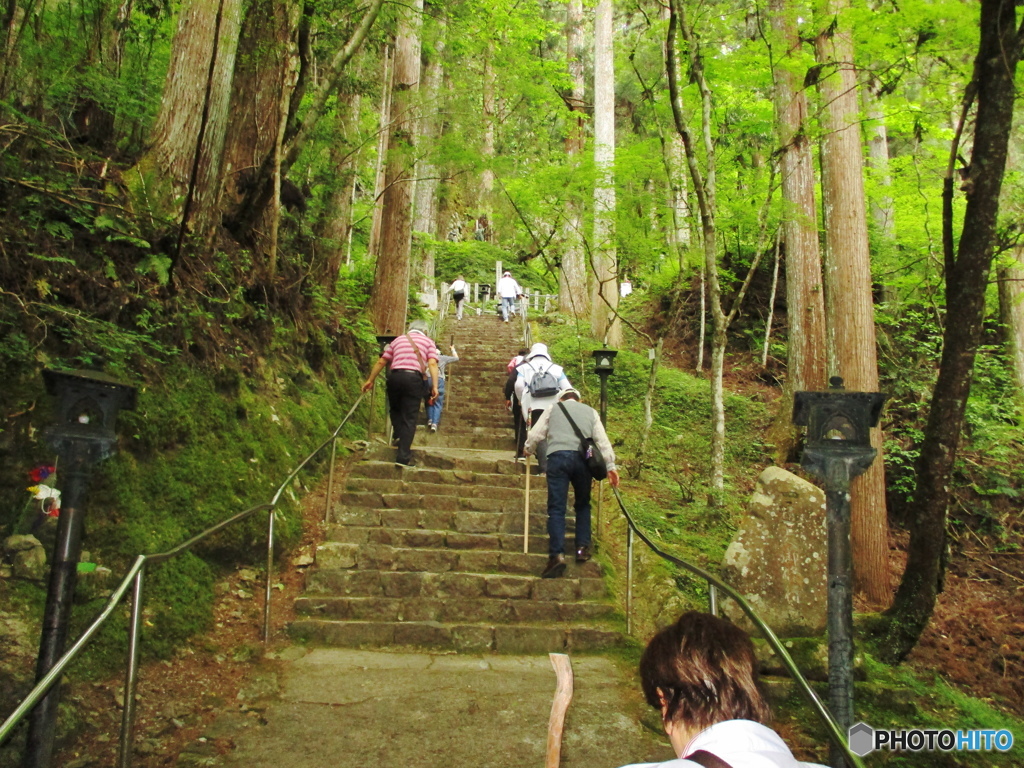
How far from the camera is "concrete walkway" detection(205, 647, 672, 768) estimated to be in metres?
3.59

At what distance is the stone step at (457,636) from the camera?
5098mm

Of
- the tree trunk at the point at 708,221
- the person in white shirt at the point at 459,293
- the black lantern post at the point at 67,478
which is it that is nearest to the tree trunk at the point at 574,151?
the person in white shirt at the point at 459,293

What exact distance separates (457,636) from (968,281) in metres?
4.50

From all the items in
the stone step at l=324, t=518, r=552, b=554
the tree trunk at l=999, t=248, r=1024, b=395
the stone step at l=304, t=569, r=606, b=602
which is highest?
the tree trunk at l=999, t=248, r=1024, b=395

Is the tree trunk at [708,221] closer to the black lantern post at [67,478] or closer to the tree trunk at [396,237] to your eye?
the tree trunk at [396,237]

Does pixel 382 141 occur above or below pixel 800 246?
above

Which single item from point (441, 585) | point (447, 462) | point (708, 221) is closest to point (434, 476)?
point (447, 462)

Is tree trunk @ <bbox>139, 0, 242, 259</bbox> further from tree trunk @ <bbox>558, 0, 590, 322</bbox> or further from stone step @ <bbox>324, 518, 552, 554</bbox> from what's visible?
tree trunk @ <bbox>558, 0, 590, 322</bbox>

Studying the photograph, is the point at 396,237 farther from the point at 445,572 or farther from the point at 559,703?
the point at 559,703

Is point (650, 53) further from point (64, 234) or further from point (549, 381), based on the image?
point (64, 234)

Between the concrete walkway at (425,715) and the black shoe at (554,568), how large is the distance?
932 mm

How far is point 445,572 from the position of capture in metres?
5.83

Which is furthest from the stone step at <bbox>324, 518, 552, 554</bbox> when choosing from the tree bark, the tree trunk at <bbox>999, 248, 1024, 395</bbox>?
the tree trunk at <bbox>999, 248, 1024, 395</bbox>

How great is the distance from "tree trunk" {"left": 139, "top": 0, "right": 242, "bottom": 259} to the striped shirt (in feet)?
8.10
